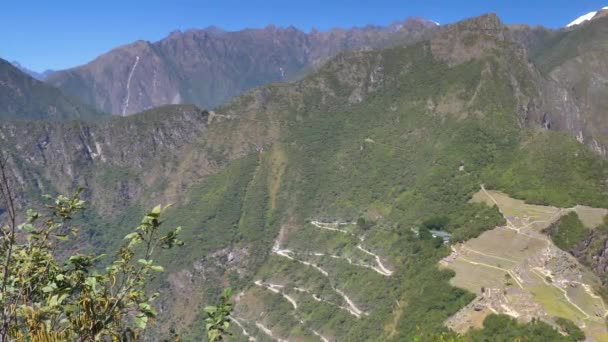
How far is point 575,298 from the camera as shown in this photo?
5512 cm

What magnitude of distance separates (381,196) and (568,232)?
58.4 m

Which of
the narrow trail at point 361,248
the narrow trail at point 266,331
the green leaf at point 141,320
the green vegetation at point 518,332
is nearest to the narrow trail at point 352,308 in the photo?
the narrow trail at point 361,248

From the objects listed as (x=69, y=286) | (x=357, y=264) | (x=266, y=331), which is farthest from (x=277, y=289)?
(x=69, y=286)

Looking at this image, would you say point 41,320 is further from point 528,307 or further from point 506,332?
point 528,307

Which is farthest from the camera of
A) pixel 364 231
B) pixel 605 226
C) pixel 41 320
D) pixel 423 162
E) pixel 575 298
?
pixel 423 162

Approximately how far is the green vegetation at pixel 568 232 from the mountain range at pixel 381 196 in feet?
0.85

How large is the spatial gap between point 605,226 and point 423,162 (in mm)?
57648

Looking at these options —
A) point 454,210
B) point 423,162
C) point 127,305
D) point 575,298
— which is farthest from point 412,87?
point 127,305

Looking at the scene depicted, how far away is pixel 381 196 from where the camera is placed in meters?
125

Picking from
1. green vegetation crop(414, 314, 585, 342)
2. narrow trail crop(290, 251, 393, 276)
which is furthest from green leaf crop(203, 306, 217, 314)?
narrow trail crop(290, 251, 393, 276)

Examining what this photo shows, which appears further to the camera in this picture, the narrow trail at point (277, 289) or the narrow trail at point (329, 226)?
the narrow trail at point (329, 226)

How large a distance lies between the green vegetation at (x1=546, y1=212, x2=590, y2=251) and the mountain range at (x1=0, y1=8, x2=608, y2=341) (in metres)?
0.26

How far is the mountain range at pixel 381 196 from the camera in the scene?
209ft

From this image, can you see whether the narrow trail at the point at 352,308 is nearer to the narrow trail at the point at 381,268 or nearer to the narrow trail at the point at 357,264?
the narrow trail at the point at 357,264
